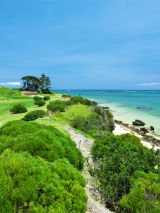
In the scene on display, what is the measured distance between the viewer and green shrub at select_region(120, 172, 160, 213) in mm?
7418

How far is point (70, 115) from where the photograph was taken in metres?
25.9

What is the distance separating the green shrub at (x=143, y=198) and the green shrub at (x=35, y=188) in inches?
80.9

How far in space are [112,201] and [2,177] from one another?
14.7ft

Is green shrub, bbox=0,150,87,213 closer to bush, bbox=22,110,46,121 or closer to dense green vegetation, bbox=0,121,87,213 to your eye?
dense green vegetation, bbox=0,121,87,213

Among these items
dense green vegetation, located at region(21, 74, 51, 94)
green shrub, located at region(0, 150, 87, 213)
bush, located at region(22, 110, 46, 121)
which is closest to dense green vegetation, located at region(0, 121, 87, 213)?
green shrub, located at region(0, 150, 87, 213)

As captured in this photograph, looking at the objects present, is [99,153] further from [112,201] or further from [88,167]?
[112,201]

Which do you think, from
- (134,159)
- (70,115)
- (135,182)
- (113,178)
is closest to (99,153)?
(134,159)

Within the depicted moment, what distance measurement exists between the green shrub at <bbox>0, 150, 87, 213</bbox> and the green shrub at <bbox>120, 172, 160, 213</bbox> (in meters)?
2.06

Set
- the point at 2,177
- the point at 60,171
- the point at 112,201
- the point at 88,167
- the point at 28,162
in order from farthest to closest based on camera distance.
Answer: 1. the point at 88,167
2. the point at 112,201
3. the point at 60,171
4. the point at 28,162
5. the point at 2,177

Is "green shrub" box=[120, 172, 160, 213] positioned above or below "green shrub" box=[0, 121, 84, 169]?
below

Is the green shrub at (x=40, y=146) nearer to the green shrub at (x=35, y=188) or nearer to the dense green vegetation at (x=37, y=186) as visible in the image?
the dense green vegetation at (x=37, y=186)

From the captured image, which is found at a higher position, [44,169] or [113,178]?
[44,169]

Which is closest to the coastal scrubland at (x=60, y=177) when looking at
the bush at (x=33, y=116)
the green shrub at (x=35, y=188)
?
the green shrub at (x=35, y=188)

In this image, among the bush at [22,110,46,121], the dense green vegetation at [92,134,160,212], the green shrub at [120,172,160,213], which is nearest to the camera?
the green shrub at [120,172,160,213]
